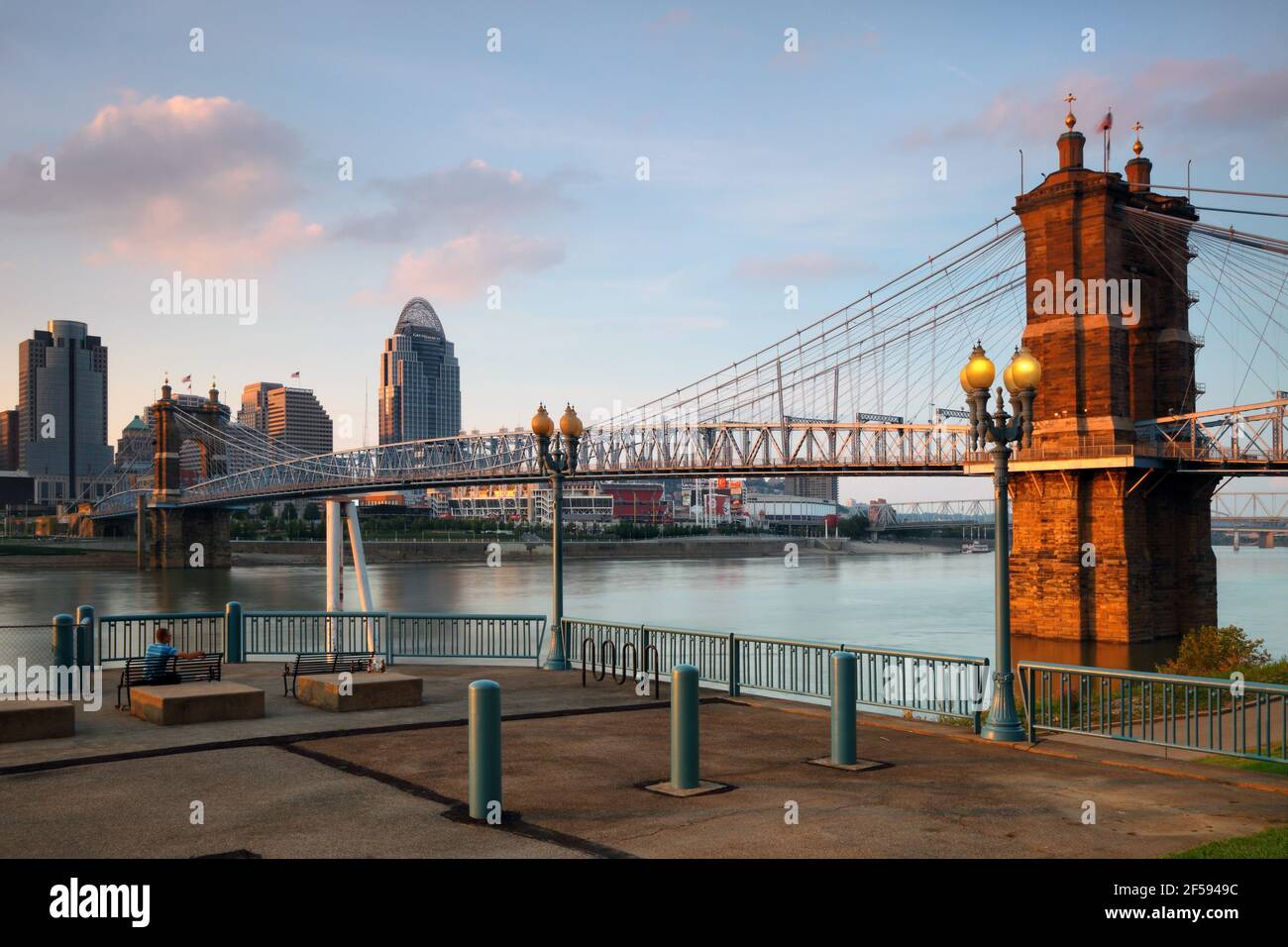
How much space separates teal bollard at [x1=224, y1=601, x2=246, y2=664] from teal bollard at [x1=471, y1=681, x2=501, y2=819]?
13521mm

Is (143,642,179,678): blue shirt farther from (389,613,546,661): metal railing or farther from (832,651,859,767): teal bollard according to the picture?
(832,651,859,767): teal bollard

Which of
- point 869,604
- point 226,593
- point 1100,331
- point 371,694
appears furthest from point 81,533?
point 371,694

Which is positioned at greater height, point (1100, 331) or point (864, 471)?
A: point (1100, 331)

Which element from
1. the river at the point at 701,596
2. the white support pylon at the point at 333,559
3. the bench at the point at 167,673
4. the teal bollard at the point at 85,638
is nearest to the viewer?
the bench at the point at 167,673

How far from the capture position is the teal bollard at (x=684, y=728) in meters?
10.5

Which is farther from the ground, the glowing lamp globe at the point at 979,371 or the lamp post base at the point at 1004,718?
the glowing lamp globe at the point at 979,371

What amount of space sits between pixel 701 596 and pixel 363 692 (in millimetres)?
59419

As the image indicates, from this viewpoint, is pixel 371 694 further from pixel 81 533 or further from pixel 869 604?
pixel 81 533

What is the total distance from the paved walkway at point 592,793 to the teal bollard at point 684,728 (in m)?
0.37

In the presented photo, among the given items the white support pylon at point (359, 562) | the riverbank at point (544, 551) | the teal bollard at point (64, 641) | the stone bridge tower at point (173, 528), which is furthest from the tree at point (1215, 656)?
the stone bridge tower at point (173, 528)

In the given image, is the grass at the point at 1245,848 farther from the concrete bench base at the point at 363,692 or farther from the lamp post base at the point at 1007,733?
the concrete bench base at the point at 363,692
